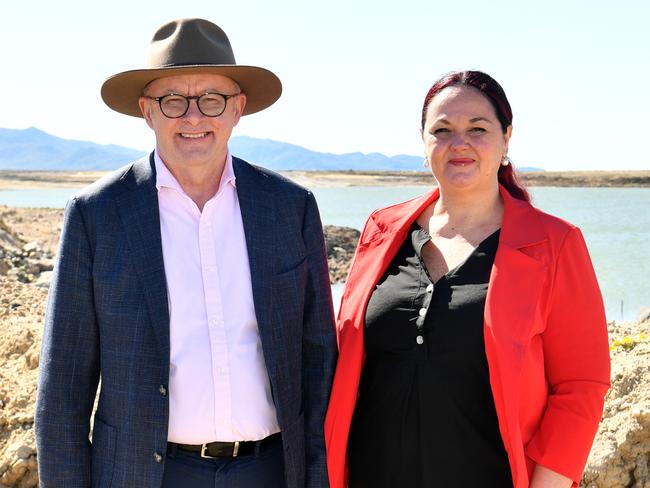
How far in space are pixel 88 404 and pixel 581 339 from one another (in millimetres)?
1834

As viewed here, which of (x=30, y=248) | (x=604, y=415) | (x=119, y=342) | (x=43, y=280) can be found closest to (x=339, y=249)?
(x=30, y=248)

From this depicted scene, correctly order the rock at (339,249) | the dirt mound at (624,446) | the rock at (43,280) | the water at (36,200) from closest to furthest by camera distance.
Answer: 1. the dirt mound at (624,446)
2. the rock at (43,280)
3. the rock at (339,249)
4. the water at (36,200)

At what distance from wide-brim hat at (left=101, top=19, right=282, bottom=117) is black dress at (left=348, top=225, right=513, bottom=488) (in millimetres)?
1024

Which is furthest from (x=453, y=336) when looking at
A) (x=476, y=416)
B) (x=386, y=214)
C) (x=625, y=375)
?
(x=625, y=375)

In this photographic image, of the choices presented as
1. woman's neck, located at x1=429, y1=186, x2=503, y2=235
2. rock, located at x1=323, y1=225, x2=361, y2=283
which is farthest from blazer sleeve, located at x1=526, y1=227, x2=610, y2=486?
rock, located at x1=323, y1=225, x2=361, y2=283

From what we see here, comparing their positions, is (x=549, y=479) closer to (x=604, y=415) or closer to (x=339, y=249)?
(x=604, y=415)

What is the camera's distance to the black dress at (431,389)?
114 inches

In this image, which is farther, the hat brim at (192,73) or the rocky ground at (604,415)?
the rocky ground at (604,415)

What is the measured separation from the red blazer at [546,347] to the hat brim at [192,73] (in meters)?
1.16

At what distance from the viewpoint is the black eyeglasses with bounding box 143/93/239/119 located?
2889 mm

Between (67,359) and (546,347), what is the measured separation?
1.76 metres

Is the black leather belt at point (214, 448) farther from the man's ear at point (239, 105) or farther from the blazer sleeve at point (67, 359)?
the man's ear at point (239, 105)

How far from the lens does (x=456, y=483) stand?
2.92 metres

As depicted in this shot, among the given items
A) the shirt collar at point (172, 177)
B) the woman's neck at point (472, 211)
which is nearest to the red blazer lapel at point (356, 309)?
the woman's neck at point (472, 211)
